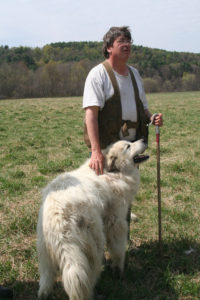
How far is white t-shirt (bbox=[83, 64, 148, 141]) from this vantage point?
300 centimetres

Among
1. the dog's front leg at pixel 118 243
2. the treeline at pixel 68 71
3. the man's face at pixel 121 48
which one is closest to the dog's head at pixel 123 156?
the dog's front leg at pixel 118 243

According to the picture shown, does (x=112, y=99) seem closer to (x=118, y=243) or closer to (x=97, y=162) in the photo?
(x=97, y=162)

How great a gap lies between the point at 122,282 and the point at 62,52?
4256 inches

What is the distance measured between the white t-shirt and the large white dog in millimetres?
554

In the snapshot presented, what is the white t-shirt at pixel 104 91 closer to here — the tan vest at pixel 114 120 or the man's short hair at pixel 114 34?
the tan vest at pixel 114 120

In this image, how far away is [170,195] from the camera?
5078mm

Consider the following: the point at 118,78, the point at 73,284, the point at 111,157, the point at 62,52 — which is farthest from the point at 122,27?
the point at 62,52

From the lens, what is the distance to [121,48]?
10.0 ft

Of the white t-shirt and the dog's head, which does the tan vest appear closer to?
the white t-shirt

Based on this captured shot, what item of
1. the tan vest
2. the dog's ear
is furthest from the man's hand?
the tan vest

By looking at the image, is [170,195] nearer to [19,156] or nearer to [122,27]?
[122,27]

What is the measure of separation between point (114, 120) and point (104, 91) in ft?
1.21

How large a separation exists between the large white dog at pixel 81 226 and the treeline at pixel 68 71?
36.9 m

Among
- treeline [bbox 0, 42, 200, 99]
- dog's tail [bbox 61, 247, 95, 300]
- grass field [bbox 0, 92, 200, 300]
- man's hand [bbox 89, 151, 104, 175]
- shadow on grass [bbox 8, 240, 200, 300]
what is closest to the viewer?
dog's tail [bbox 61, 247, 95, 300]
